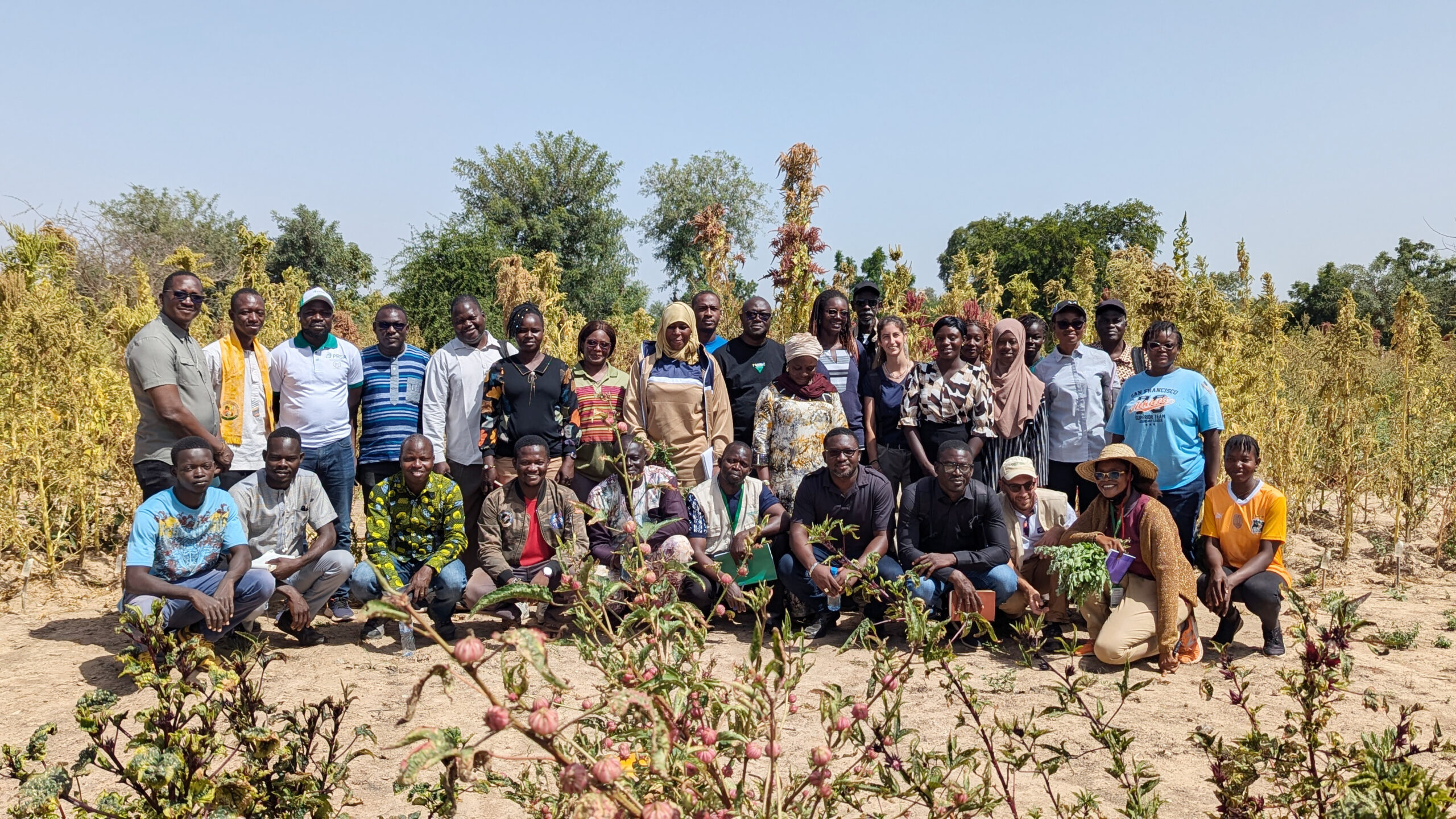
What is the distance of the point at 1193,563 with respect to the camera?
484 centimetres

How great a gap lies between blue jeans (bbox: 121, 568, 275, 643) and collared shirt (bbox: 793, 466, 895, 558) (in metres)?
2.66

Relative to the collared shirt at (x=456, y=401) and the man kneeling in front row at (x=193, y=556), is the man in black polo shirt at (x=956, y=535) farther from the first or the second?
the man kneeling in front row at (x=193, y=556)

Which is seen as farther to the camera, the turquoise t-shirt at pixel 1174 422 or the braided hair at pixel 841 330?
the braided hair at pixel 841 330

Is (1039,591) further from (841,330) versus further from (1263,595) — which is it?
(841,330)

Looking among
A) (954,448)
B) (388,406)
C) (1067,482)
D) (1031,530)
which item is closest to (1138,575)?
(1031,530)

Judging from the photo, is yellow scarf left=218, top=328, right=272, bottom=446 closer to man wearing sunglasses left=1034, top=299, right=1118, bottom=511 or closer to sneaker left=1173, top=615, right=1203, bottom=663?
man wearing sunglasses left=1034, top=299, right=1118, bottom=511

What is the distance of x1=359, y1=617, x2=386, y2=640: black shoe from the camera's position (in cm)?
500

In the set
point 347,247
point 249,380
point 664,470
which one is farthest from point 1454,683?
point 347,247

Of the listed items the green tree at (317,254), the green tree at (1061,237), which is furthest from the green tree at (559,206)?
the green tree at (1061,237)

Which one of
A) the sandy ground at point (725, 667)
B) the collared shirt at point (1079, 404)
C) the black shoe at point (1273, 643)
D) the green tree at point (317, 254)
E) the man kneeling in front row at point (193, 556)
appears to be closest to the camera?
the sandy ground at point (725, 667)

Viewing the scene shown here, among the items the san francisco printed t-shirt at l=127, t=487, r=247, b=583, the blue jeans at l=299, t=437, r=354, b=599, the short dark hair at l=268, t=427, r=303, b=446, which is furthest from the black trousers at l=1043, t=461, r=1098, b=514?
the san francisco printed t-shirt at l=127, t=487, r=247, b=583

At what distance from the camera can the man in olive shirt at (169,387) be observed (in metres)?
4.54

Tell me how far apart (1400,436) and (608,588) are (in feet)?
23.5

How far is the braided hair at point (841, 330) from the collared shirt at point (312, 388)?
2737 millimetres
